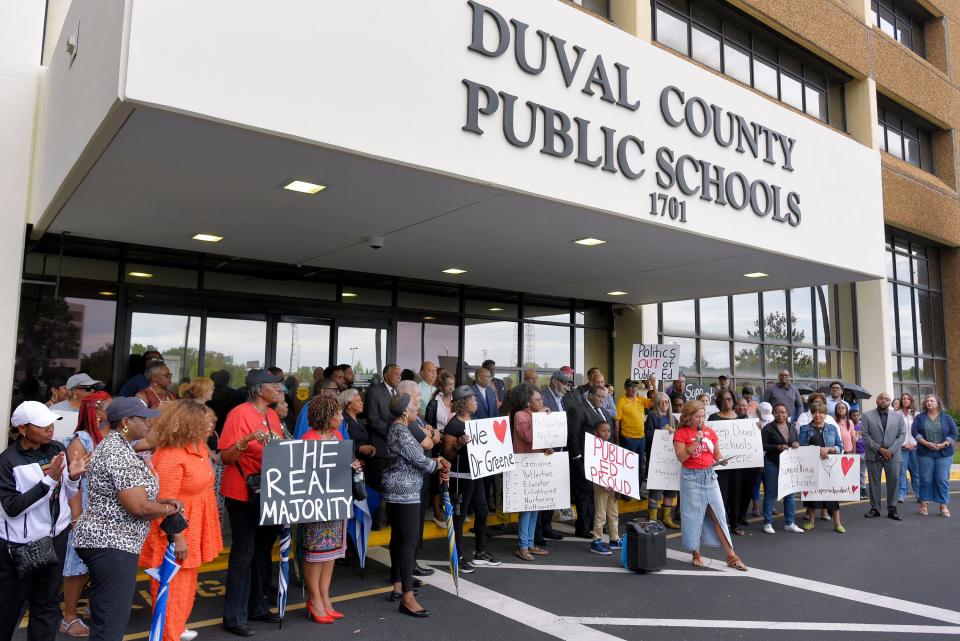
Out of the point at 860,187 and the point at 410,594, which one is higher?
the point at 860,187

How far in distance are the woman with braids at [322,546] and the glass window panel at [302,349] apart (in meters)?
5.61

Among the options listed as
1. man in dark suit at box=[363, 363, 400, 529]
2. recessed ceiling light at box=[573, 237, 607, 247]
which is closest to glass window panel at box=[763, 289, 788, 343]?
recessed ceiling light at box=[573, 237, 607, 247]

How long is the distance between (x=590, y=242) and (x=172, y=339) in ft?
21.2

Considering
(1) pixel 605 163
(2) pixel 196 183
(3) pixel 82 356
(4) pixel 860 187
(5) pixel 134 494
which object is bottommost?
(5) pixel 134 494

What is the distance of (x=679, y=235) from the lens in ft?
29.6

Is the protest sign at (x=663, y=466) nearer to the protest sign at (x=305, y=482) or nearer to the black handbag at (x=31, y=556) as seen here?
the protest sign at (x=305, y=482)

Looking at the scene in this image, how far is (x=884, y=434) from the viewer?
37.1 ft

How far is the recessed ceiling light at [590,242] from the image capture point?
921cm

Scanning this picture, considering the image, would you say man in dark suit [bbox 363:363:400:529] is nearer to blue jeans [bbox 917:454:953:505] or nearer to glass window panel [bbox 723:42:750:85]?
blue jeans [bbox 917:454:953:505]

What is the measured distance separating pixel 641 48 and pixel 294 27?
16.6 ft

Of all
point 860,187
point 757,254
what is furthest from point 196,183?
point 860,187

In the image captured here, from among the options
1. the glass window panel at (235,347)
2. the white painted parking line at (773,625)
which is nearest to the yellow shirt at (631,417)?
the white painted parking line at (773,625)

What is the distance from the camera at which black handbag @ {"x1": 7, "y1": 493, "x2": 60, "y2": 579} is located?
4.11m

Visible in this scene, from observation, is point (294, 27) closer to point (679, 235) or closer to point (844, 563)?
point (679, 235)
